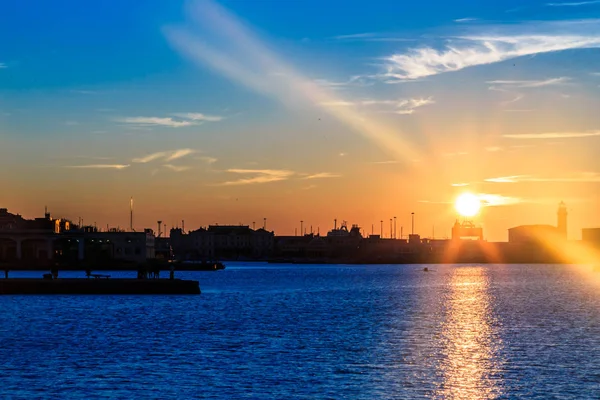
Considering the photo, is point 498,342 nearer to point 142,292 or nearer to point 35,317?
point 35,317

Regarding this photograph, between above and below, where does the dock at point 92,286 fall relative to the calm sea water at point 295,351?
above

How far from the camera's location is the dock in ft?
401

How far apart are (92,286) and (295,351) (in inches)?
2696

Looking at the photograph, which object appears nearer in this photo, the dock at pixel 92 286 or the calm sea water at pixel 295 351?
the calm sea water at pixel 295 351

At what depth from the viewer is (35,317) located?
294ft

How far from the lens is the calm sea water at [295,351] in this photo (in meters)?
47.0

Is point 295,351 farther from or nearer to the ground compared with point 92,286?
nearer to the ground

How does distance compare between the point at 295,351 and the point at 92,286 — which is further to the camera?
the point at 92,286

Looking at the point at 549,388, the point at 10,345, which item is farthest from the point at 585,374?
the point at 10,345

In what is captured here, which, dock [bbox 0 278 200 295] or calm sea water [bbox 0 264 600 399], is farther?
dock [bbox 0 278 200 295]

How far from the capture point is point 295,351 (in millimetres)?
61625

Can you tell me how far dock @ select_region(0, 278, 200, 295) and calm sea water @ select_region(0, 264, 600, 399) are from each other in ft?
42.6

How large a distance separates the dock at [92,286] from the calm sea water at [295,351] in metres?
13.0

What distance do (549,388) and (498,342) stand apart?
21.5 metres
